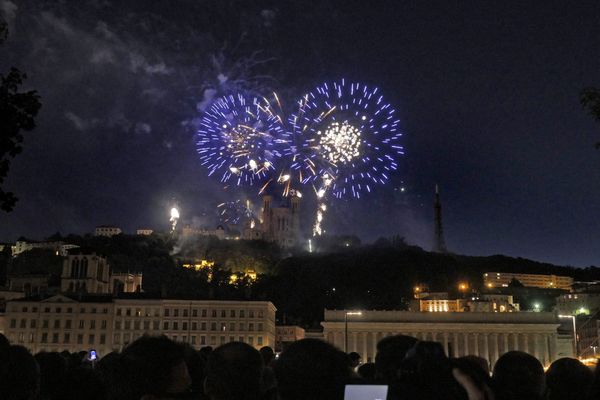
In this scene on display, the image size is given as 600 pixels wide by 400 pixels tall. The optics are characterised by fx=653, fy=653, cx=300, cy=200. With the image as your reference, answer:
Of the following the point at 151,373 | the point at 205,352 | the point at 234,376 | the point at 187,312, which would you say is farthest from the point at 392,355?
the point at 187,312

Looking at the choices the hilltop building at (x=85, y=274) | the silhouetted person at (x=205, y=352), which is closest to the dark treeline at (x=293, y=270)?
the hilltop building at (x=85, y=274)

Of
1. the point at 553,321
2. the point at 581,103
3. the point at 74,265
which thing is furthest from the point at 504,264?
the point at 581,103

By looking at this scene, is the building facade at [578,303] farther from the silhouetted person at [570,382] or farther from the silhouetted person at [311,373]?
the silhouetted person at [311,373]

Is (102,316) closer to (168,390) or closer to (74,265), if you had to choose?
(74,265)

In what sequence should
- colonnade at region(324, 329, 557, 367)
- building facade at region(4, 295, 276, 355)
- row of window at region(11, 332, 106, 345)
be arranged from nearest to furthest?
row of window at region(11, 332, 106, 345)
building facade at region(4, 295, 276, 355)
colonnade at region(324, 329, 557, 367)

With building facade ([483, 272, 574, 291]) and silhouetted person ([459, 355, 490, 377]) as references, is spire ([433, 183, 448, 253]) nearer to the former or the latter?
building facade ([483, 272, 574, 291])

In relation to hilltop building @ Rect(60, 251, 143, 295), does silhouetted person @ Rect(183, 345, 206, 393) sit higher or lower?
lower

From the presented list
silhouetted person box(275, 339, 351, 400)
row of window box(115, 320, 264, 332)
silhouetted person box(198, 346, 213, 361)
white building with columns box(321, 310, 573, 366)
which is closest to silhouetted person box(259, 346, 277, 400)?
silhouetted person box(275, 339, 351, 400)
